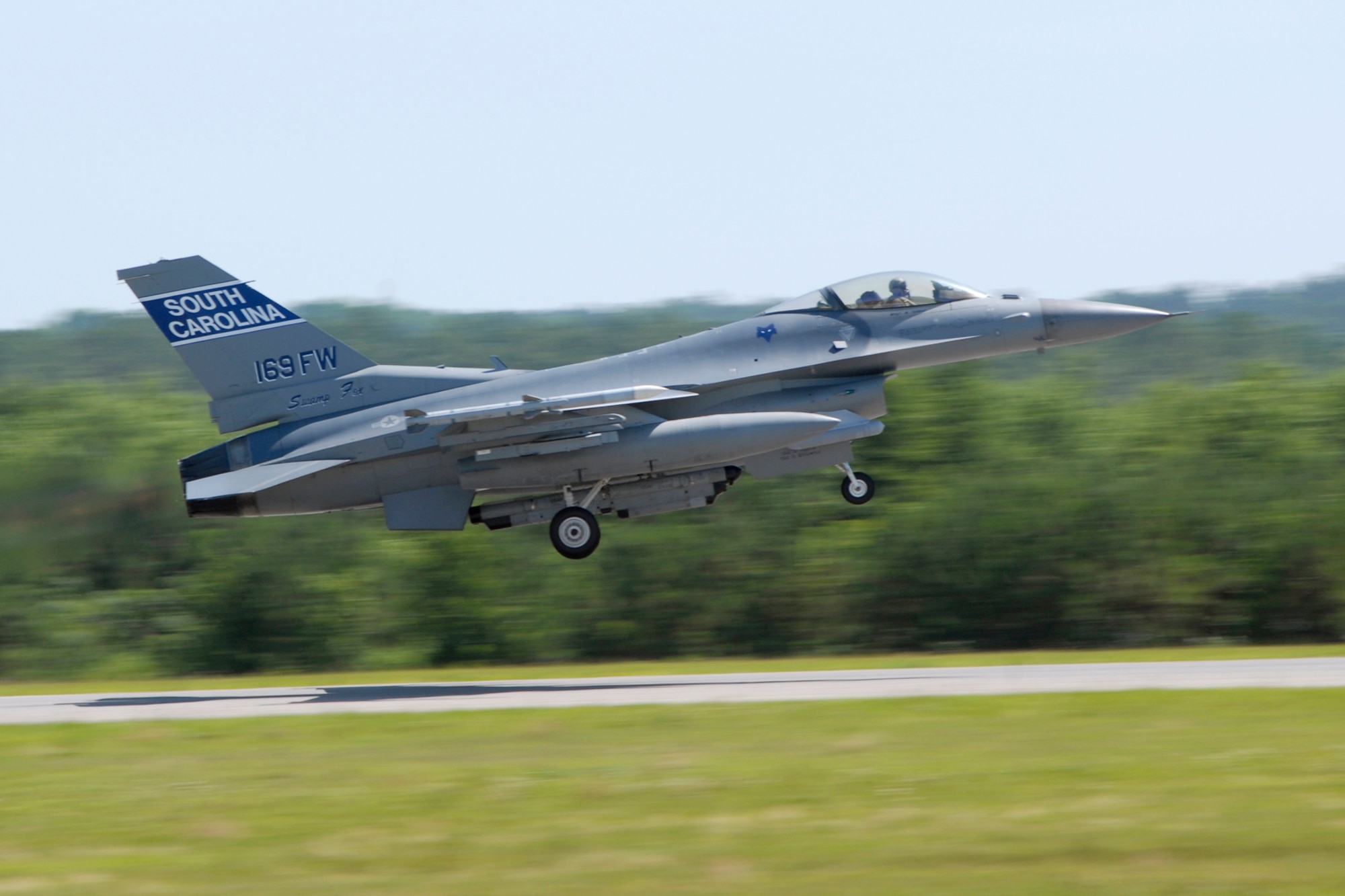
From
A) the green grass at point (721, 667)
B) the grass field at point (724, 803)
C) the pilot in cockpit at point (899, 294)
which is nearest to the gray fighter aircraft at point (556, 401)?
the pilot in cockpit at point (899, 294)

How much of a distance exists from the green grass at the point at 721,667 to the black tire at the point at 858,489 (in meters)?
2.48

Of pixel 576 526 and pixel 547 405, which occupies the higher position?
pixel 547 405

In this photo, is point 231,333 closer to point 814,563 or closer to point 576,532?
point 576,532

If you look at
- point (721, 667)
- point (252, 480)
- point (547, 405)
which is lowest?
point (721, 667)

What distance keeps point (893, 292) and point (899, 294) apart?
0.31 feet

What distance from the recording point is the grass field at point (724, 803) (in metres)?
8.61

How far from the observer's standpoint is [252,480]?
1998 cm

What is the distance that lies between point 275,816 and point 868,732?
5.58 m

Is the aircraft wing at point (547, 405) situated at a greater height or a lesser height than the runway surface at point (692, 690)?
greater

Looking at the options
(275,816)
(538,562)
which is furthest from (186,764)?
(538,562)

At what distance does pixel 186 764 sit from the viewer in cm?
1298

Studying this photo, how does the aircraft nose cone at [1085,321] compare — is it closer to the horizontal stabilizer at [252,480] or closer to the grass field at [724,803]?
the grass field at [724,803]

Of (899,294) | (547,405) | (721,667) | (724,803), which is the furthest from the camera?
(721,667)

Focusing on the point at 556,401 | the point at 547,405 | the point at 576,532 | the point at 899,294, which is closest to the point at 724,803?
the point at 547,405
